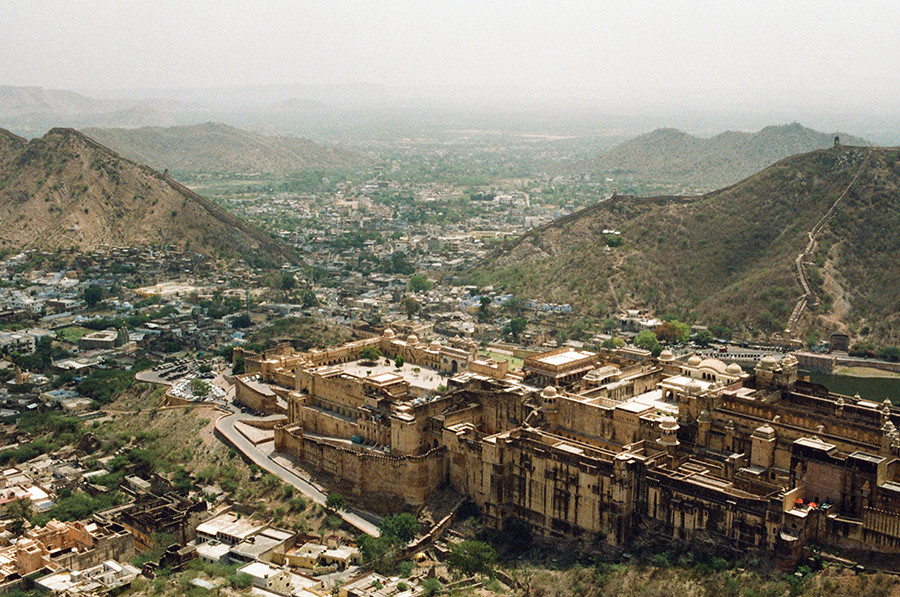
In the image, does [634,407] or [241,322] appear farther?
[241,322]

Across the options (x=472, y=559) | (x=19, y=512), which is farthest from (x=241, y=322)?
(x=472, y=559)

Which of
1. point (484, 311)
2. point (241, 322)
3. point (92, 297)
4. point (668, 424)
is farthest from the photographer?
point (92, 297)

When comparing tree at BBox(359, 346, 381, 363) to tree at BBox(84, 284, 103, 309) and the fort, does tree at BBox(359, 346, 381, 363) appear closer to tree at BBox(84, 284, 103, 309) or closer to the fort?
the fort

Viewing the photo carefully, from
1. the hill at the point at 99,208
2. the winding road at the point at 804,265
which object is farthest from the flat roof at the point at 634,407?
the hill at the point at 99,208

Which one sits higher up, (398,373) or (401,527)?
(398,373)

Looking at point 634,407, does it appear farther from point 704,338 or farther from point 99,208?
point 99,208

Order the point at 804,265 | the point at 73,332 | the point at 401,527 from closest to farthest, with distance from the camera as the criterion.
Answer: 1. the point at 401,527
2. the point at 73,332
3. the point at 804,265

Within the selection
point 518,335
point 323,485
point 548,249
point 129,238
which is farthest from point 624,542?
point 129,238

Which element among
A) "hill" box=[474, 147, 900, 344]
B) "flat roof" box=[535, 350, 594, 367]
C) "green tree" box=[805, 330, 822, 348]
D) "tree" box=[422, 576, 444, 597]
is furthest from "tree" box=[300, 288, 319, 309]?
"tree" box=[422, 576, 444, 597]
